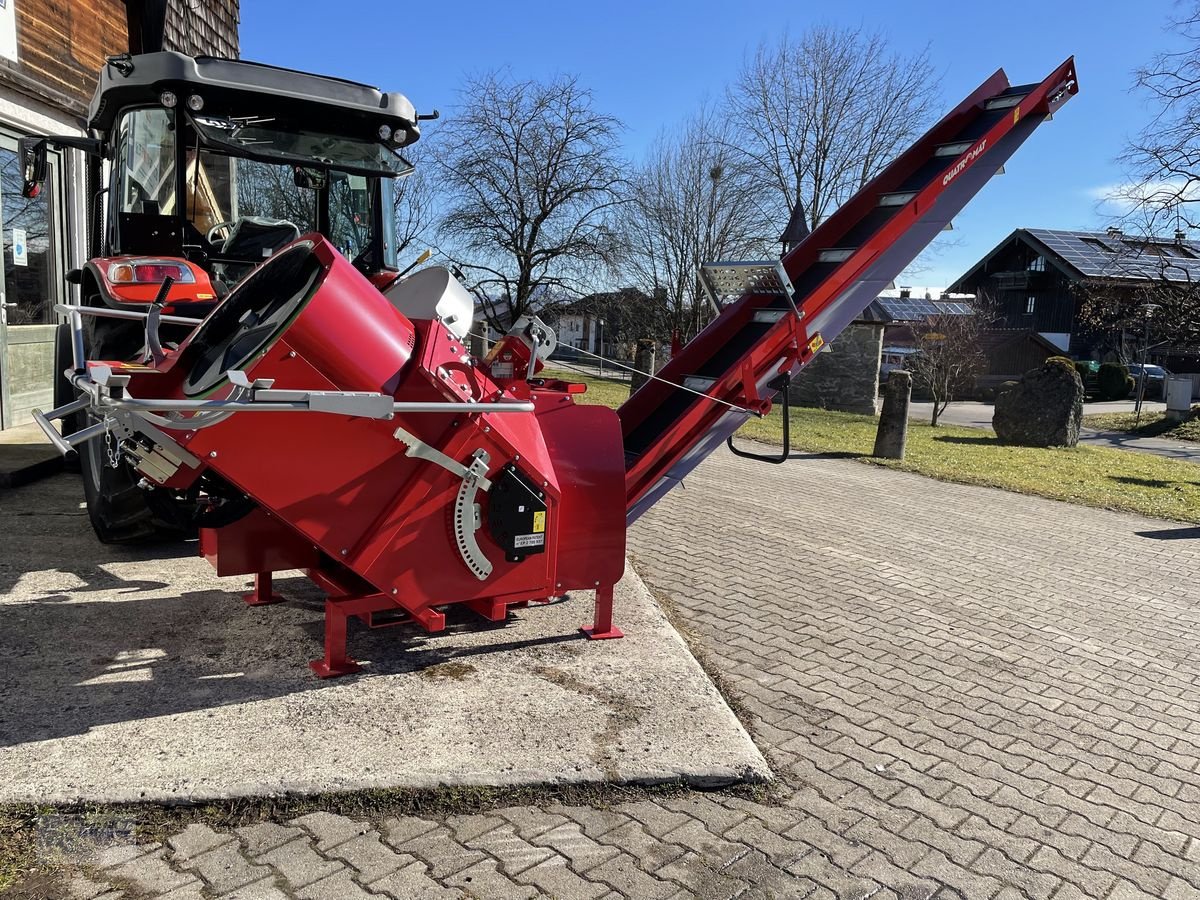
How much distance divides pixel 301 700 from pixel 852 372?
61.6 feet

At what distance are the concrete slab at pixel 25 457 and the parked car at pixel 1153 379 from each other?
118 ft

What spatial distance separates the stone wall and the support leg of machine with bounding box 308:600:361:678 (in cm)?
1782

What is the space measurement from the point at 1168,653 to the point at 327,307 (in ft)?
16.4

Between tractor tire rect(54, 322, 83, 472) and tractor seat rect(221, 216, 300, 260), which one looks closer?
tractor seat rect(221, 216, 300, 260)

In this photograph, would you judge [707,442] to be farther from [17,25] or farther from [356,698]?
[17,25]

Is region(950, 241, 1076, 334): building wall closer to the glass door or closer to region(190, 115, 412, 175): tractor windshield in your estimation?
the glass door

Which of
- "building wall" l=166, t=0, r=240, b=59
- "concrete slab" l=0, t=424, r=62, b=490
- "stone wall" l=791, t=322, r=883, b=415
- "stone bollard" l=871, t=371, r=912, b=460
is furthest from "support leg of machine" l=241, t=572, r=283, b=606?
"stone wall" l=791, t=322, r=883, b=415

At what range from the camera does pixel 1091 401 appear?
32.7 m

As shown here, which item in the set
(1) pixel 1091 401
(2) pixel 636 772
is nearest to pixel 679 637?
(2) pixel 636 772

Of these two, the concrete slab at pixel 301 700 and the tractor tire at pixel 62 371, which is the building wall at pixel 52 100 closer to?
the tractor tire at pixel 62 371

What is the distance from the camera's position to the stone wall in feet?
66.5

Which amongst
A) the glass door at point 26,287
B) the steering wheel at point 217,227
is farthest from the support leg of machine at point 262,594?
the glass door at point 26,287

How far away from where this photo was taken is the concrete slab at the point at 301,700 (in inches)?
116

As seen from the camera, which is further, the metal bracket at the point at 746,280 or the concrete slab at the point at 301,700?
the metal bracket at the point at 746,280
